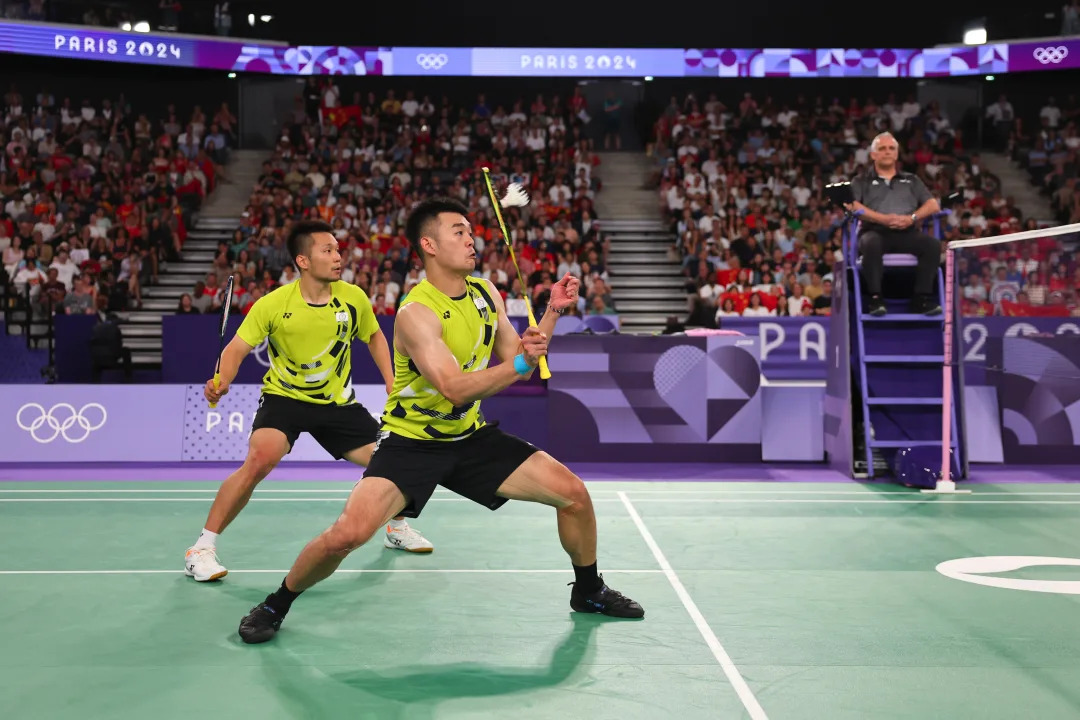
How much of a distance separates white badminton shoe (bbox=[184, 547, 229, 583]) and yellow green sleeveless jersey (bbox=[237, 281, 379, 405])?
3.35 feet

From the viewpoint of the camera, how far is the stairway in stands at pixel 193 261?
59.6ft

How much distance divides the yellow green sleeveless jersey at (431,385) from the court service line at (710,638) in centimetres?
149

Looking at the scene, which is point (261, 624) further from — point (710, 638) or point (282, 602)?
point (710, 638)

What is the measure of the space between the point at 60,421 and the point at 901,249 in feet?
28.7

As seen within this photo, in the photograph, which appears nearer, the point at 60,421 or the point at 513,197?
the point at 513,197

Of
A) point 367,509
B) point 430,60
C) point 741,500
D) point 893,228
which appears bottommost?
point 741,500

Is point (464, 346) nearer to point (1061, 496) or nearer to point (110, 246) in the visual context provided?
point (1061, 496)

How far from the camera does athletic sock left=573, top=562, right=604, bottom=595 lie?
538 centimetres

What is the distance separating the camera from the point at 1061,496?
9.28 metres

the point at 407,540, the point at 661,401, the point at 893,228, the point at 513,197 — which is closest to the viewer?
the point at 513,197

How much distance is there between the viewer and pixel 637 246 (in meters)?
21.1

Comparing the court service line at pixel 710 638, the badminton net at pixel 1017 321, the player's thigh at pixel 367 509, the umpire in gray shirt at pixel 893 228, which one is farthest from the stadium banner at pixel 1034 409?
the player's thigh at pixel 367 509

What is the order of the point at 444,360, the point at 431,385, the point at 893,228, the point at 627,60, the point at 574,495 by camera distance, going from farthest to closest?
1. the point at 627,60
2. the point at 893,228
3. the point at 574,495
4. the point at 431,385
5. the point at 444,360

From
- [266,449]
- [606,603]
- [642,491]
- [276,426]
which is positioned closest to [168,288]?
[642,491]
